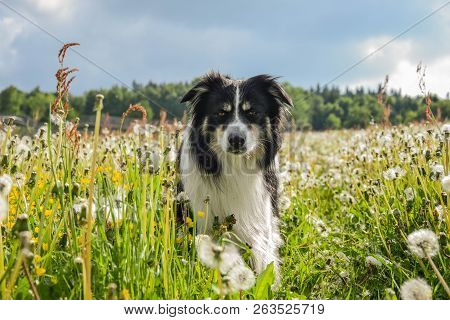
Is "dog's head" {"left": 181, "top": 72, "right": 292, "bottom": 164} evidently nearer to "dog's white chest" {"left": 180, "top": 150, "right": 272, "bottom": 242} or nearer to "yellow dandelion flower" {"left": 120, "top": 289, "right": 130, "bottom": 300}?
"dog's white chest" {"left": 180, "top": 150, "right": 272, "bottom": 242}

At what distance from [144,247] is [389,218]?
7.71ft

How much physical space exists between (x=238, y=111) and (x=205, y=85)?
1.35 feet

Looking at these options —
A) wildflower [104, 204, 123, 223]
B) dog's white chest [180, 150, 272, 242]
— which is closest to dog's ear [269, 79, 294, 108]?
dog's white chest [180, 150, 272, 242]

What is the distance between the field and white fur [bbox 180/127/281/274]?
0.55ft

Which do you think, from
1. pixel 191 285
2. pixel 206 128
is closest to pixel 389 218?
pixel 206 128

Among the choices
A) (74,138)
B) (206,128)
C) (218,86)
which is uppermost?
(218,86)

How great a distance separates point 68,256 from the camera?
7.62 feet

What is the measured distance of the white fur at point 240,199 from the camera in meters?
3.58

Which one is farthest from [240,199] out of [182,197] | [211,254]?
[211,254]

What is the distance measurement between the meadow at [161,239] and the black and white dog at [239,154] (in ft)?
0.85

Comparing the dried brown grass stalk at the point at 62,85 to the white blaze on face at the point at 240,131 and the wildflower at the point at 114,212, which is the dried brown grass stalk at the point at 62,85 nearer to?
the wildflower at the point at 114,212

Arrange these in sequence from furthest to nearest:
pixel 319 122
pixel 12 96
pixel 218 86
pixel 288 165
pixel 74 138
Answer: pixel 319 122 < pixel 12 96 < pixel 288 165 < pixel 218 86 < pixel 74 138
